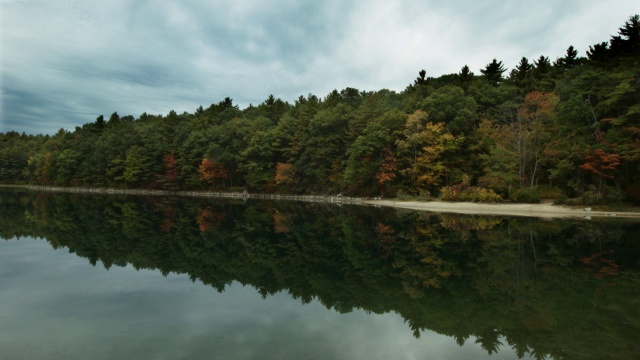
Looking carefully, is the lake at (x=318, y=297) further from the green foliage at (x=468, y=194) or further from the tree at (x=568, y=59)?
the tree at (x=568, y=59)

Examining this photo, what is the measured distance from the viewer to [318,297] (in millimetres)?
9156

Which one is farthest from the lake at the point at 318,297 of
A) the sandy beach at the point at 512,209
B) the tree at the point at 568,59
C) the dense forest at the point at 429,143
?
the tree at the point at 568,59

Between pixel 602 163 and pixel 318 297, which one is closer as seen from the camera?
pixel 318 297

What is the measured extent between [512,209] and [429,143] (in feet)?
39.7

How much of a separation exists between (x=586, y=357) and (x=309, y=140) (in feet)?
160

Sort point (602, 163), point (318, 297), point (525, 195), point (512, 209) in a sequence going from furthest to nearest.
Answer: point (525, 195) < point (512, 209) < point (602, 163) < point (318, 297)

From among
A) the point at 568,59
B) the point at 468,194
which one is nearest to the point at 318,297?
the point at 468,194

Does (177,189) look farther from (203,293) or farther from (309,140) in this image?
(203,293)

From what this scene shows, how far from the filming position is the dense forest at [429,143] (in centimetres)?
3011

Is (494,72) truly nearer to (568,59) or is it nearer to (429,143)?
(568,59)

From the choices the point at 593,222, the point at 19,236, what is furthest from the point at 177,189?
the point at 593,222

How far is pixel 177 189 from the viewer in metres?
67.2

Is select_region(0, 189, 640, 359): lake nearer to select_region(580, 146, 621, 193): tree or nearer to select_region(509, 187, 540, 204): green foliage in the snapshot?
select_region(580, 146, 621, 193): tree

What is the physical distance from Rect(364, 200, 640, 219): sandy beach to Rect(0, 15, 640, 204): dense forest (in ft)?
4.17
